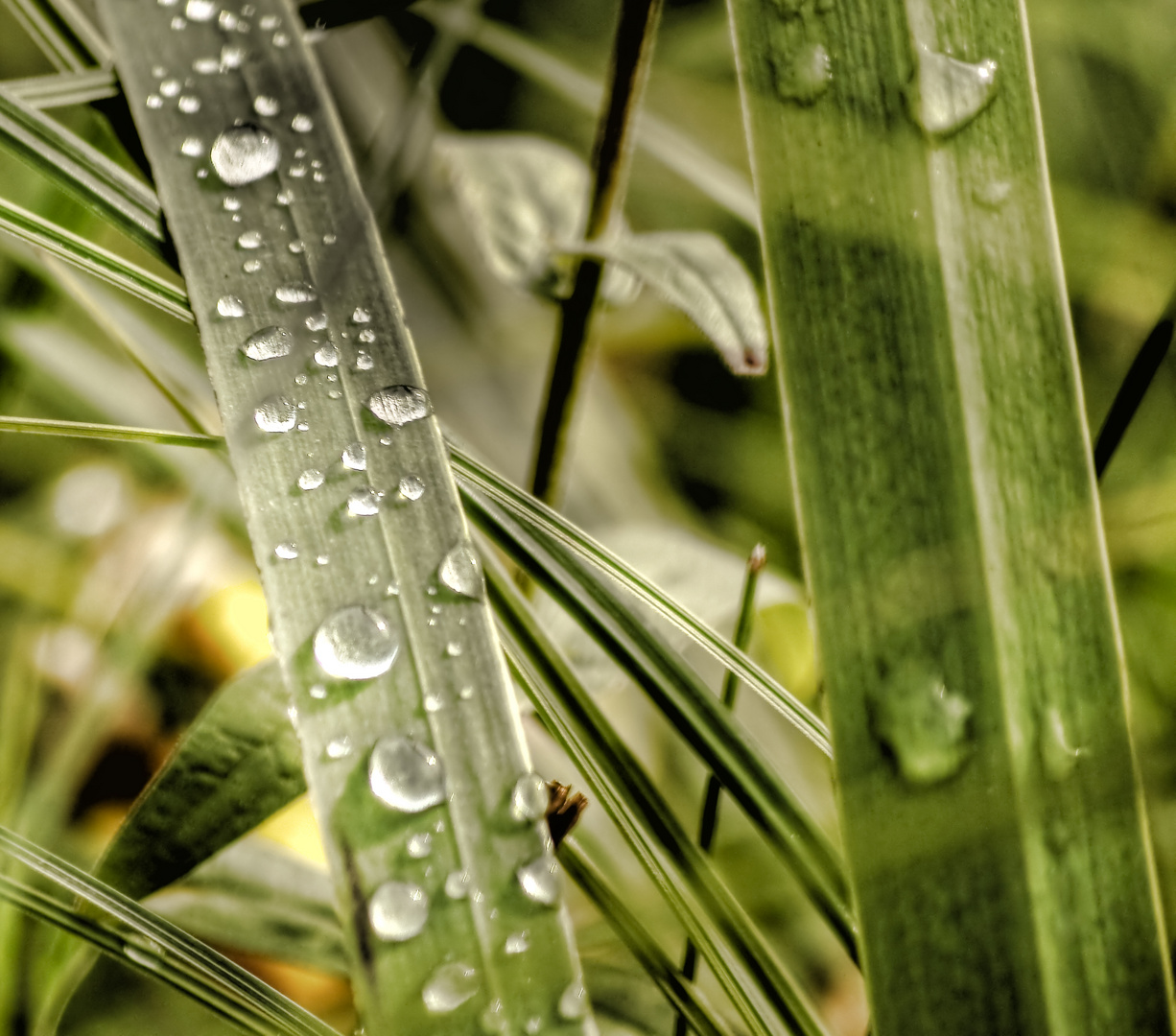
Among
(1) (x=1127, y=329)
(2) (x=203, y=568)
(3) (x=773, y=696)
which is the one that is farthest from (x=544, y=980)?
(1) (x=1127, y=329)

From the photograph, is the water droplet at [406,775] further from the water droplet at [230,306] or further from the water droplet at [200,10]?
the water droplet at [200,10]

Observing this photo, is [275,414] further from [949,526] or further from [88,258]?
[949,526]

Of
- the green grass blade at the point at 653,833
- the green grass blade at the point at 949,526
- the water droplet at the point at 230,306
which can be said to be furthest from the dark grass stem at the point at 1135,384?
the water droplet at the point at 230,306

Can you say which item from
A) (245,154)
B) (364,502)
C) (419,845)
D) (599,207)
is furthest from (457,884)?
(599,207)

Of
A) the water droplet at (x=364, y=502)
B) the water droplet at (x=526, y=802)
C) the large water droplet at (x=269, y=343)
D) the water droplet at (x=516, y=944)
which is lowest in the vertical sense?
the water droplet at (x=516, y=944)

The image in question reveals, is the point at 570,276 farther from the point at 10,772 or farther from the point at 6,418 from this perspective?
the point at 10,772

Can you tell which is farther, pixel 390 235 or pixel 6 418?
pixel 390 235
